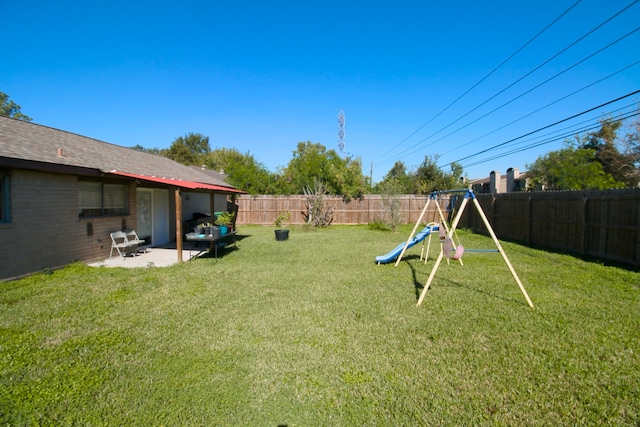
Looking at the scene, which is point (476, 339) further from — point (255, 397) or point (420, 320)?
point (255, 397)

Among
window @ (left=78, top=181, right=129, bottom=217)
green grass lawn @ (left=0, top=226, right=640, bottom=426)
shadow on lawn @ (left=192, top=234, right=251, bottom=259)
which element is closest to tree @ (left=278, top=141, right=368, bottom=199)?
shadow on lawn @ (left=192, top=234, right=251, bottom=259)

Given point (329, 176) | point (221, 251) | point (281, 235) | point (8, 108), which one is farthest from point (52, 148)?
point (8, 108)

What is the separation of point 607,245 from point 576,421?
8.20 metres

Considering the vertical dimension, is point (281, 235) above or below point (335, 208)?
below

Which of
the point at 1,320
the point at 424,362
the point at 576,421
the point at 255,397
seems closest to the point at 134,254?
the point at 1,320

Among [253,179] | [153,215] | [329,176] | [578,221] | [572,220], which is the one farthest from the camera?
[253,179]

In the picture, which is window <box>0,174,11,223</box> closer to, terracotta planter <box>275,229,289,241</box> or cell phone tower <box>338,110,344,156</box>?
terracotta planter <box>275,229,289,241</box>

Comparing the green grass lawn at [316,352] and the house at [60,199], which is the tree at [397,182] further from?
the house at [60,199]

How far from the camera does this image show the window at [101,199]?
7.69m

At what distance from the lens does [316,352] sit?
3.37m

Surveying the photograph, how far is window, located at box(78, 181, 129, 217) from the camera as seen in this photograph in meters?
7.69

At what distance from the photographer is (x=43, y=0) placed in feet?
27.1

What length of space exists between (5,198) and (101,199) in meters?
2.36

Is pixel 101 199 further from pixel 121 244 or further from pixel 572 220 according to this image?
pixel 572 220
